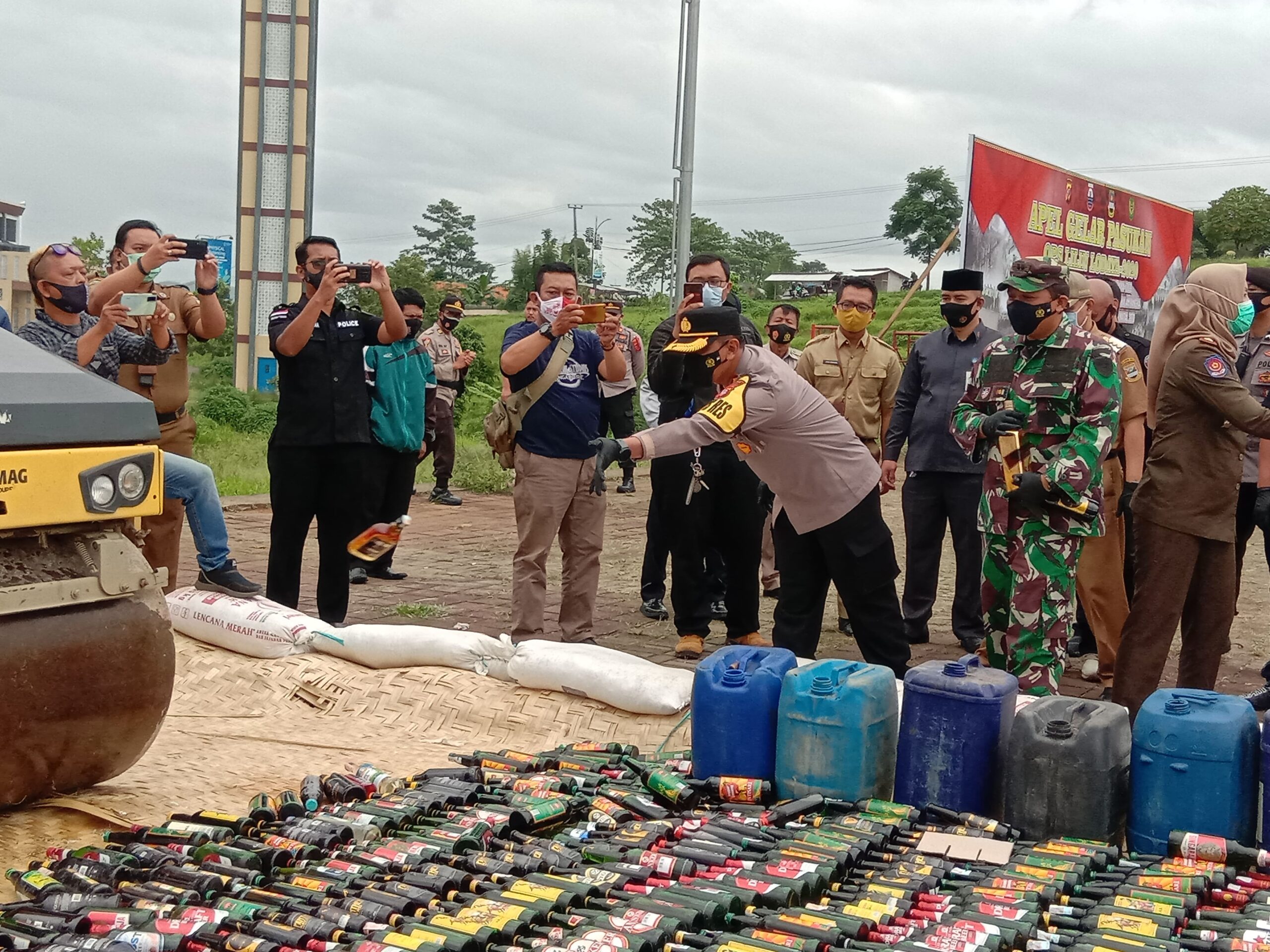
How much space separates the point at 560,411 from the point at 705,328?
1475 mm

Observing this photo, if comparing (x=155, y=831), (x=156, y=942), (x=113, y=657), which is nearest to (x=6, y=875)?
(x=155, y=831)

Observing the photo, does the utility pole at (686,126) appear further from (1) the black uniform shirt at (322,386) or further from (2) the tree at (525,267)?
(2) the tree at (525,267)

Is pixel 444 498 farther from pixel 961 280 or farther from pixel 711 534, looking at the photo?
pixel 961 280

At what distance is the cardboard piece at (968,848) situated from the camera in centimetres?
362

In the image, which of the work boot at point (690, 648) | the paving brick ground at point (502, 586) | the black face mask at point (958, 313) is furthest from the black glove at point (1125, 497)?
the work boot at point (690, 648)

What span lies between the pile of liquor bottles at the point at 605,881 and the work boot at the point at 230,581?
5.53 feet

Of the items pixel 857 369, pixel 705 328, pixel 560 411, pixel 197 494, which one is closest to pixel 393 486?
pixel 560 411

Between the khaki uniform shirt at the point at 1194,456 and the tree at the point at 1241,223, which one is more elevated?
the tree at the point at 1241,223

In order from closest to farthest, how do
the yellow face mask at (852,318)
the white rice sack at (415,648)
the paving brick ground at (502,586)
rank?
1. the white rice sack at (415,648)
2. the paving brick ground at (502,586)
3. the yellow face mask at (852,318)

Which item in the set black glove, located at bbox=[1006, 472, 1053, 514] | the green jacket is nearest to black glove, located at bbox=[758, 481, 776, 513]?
black glove, located at bbox=[1006, 472, 1053, 514]

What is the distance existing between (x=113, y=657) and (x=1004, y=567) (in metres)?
3.54

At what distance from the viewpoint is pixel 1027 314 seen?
5.30 meters

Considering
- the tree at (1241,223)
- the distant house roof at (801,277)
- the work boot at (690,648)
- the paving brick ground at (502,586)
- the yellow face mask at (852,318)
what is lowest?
the paving brick ground at (502,586)

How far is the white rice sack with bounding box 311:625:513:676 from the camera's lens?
5609 millimetres
